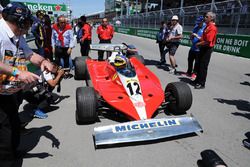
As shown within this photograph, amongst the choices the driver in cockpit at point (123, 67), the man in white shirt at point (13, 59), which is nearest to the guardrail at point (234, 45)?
the driver in cockpit at point (123, 67)

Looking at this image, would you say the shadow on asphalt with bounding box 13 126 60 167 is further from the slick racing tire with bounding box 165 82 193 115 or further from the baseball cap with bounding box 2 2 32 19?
the slick racing tire with bounding box 165 82 193 115

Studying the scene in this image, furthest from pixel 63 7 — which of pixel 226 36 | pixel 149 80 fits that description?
pixel 149 80

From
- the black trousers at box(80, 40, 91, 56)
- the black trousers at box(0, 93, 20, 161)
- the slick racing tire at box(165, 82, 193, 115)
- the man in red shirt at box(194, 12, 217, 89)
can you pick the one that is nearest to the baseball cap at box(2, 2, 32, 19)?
the black trousers at box(0, 93, 20, 161)

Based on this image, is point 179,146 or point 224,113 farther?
point 224,113

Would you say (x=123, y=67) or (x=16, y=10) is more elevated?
(x=16, y=10)

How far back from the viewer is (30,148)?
3.11 meters

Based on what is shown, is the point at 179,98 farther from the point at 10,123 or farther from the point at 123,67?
the point at 10,123

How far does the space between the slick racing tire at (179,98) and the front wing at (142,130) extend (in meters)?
0.62

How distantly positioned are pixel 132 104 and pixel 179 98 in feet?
2.77

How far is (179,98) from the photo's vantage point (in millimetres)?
3838

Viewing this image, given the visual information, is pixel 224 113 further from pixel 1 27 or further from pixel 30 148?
pixel 1 27

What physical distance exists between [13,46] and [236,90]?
5417 millimetres

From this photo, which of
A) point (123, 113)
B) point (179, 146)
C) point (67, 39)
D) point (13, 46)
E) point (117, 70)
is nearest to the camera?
point (13, 46)

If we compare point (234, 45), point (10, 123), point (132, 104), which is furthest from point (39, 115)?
point (234, 45)
